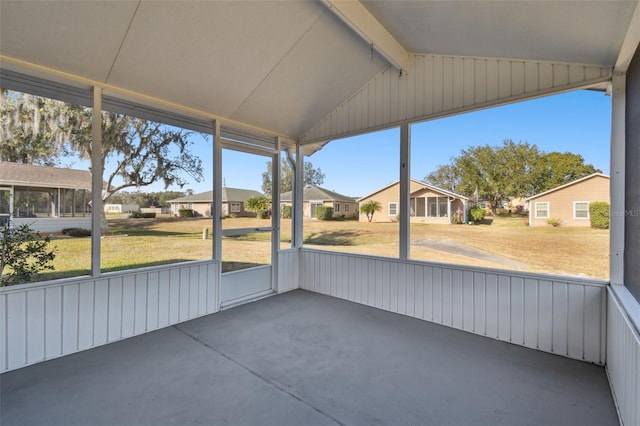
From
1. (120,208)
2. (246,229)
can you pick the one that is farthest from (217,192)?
(120,208)

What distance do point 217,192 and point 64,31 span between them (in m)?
1.95

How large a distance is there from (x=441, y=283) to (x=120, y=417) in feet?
9.86

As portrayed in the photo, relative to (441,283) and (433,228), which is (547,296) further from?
(433,228)

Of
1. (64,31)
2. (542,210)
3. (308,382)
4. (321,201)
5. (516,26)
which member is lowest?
→ (308,382)

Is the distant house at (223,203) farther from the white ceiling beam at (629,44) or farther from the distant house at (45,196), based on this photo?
the white ceiling beam at (629,44)

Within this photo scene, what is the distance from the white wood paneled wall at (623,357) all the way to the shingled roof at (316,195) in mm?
3079

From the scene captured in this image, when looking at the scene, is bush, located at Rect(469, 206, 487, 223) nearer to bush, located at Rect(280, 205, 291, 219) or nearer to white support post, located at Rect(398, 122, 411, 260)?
white support post, located at Rect(398, 122, 411, 260)

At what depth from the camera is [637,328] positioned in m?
1.51

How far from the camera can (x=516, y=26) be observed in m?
2.19

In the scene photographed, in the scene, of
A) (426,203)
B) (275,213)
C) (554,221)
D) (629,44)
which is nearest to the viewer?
(629,44)

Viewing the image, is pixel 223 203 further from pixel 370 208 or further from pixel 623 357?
pixel 623 357

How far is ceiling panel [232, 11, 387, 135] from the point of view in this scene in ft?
9.53

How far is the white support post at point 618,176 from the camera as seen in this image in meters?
2.27

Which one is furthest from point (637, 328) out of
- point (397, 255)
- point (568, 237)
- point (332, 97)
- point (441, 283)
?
point (332, 97)
